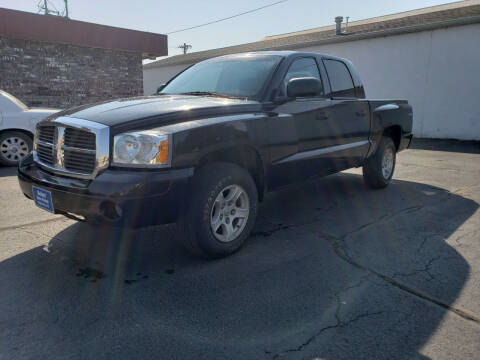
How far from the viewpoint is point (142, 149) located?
2.75m

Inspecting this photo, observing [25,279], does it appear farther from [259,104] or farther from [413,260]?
[413,260]

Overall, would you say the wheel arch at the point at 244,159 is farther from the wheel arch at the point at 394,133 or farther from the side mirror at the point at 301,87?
the wheel arch at the point at 394,133

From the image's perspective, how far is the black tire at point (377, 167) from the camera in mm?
5566

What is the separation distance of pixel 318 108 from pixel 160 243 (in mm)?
2156

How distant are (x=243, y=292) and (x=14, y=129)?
645 centimetres

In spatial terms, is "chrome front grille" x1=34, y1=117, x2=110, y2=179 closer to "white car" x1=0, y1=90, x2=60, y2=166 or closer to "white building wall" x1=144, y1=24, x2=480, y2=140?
"white car" x1=0, y1=90, x2=60, y2=166

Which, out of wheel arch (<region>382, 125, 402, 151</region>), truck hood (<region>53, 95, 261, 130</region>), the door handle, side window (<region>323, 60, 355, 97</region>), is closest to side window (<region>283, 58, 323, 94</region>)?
side window (<region>323, 60, 355, 97</region>)

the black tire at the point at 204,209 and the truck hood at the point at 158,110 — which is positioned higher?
the truck hood at the point at 158,110

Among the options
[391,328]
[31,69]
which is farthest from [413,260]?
[31,69]

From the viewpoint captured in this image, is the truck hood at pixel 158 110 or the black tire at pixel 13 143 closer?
the truck hood at pixel 158 110

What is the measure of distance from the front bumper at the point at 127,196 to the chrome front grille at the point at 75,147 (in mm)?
102

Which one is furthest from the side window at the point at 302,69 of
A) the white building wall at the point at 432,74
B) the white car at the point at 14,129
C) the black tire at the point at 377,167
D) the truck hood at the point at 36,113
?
the white building wall at the point at 432,74

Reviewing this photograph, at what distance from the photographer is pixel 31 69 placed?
12.4 m

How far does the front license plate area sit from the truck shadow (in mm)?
469
